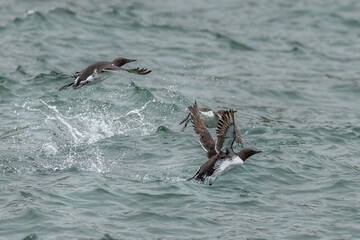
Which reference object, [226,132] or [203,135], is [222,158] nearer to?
[226,132]

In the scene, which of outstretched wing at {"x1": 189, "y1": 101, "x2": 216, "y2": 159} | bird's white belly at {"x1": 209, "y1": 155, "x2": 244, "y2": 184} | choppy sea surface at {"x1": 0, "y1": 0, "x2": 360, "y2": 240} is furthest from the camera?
outstretched wing at {"x1": 189, "y1": 101, "x2": 216, "y2": 159}

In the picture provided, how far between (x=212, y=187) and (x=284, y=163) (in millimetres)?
2001

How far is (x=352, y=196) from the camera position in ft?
37.4

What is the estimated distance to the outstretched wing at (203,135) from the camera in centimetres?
1190

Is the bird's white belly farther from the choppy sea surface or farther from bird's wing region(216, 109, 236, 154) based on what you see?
the choppy sea surface

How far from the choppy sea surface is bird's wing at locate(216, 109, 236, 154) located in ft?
2.26

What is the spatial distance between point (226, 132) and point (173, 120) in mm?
4398

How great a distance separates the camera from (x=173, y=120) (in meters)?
15.0

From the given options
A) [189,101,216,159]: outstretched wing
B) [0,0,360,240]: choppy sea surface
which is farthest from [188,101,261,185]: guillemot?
[189,101,216,159]: outstretched wing

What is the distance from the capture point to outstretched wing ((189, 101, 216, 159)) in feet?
39.0

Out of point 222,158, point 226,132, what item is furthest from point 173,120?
point 226,132

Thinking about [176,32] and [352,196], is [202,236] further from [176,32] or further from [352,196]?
[176,32]

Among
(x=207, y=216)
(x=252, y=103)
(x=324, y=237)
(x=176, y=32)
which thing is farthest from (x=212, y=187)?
(x=176, y=32)

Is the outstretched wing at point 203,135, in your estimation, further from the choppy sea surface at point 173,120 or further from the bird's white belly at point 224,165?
the bird's white belly at point 224,165
